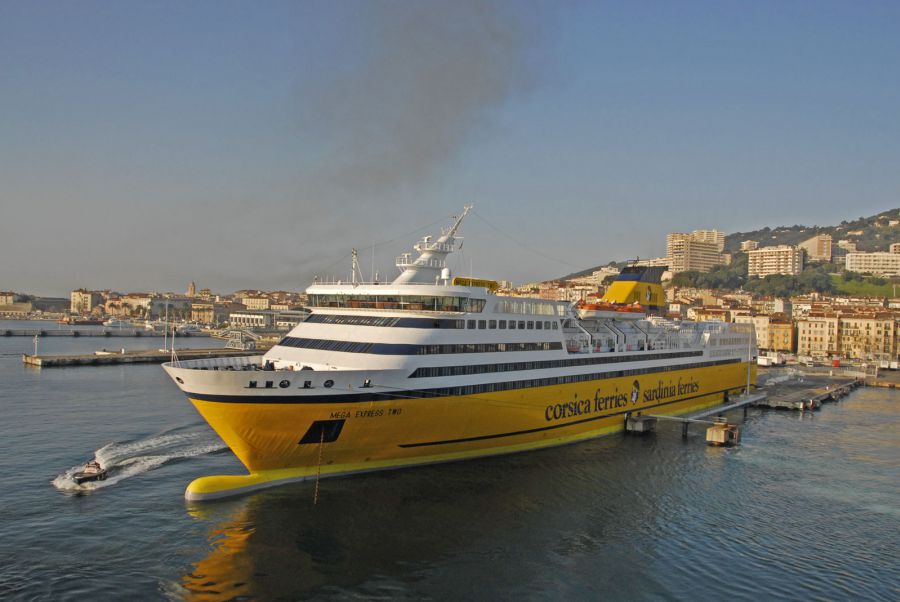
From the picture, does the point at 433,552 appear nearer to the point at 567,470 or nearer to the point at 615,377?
the point at 567,470

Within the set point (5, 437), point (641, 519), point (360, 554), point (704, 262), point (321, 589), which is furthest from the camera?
point (704, 262)

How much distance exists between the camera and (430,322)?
21000mm

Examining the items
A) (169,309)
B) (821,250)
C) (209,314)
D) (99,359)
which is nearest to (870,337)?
(99,359)

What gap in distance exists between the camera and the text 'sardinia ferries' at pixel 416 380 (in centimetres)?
1808

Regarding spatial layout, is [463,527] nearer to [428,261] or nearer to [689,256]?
[428,261]

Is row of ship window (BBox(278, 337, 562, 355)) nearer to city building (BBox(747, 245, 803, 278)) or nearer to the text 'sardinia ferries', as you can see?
the text 'sardinia ferries'

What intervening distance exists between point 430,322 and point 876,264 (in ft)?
560

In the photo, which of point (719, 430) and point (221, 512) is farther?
point (719, 430)

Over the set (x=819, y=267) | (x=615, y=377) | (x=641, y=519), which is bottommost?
(x=641, y=519)

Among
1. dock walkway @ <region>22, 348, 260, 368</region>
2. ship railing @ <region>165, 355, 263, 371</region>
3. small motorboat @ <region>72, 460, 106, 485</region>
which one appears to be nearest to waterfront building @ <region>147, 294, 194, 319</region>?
dock walkway @ <region>22, 348, 260, 368</region>

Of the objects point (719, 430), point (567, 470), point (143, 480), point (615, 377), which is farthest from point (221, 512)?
point (719, 430)

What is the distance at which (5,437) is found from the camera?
2589 centimetres

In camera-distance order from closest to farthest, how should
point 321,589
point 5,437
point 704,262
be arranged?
point 321,589 < point 5,437 < point 704,262

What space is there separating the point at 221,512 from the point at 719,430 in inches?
885
